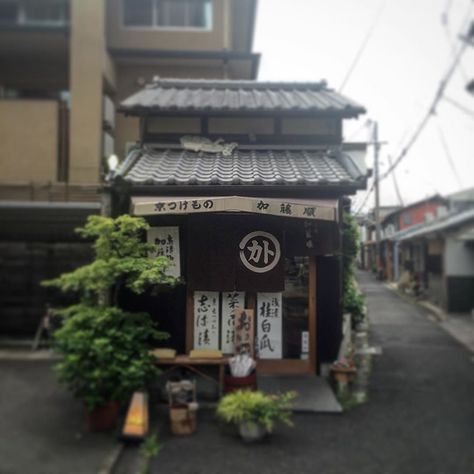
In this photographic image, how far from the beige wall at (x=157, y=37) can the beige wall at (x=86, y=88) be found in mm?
2271

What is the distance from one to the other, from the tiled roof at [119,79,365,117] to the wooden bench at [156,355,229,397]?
600 centimetres

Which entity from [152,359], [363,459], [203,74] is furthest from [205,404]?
[203,74]

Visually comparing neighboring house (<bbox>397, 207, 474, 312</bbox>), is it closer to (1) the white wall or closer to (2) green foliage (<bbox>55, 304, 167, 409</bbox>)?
(1) the white wall

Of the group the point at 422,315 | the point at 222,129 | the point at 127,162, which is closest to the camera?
the point at 127,162

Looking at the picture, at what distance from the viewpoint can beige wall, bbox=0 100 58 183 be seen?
40.8ft

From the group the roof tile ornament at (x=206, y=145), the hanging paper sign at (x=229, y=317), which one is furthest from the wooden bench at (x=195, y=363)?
the roof tile ornament at (x=206, y=145)

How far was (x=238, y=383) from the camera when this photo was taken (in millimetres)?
7691

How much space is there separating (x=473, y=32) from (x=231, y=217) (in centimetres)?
553

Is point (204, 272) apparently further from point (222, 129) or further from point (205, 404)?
point (222, 129)

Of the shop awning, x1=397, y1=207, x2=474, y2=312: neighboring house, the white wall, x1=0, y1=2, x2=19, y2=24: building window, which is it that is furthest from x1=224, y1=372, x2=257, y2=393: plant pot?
x1=0, y1=2, x2=19, y2=24: building window

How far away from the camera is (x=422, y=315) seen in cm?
1920

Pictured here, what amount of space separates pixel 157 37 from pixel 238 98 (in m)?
6.13

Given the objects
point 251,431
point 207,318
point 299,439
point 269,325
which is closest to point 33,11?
point 207,318

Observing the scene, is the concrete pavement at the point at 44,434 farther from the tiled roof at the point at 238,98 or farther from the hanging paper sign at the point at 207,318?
the tiled roof at the point at 238,98
